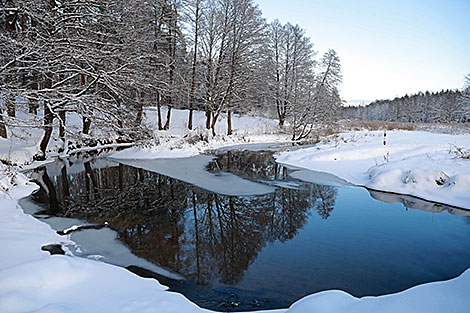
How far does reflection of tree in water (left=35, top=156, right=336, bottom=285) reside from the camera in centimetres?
407

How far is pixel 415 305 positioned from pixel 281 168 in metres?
9.06

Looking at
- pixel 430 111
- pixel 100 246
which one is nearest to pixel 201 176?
pixel 100 246

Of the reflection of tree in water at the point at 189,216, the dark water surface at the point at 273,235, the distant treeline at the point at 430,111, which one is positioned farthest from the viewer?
the distant treeline at the point at 430,111

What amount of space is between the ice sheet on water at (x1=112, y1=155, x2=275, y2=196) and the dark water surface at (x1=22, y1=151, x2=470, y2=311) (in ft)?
1.45

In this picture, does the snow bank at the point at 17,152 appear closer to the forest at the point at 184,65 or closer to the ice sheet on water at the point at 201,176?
the forest at the point at 184,65

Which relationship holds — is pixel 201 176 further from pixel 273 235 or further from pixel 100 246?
pixel 100 246

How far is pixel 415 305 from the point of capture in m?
2.28

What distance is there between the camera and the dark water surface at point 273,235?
3.44 metres

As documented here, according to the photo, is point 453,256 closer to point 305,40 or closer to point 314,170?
point 314,170

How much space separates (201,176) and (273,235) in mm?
5187

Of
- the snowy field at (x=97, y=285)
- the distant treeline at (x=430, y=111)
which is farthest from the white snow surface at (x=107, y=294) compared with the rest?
the distant treeline at (x=430, y=111)

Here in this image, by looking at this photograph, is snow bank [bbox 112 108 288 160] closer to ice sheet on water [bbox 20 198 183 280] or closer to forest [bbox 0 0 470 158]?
forest [bbox 0 0 470 158]

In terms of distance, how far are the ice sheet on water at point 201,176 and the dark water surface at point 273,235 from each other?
0.44 meters

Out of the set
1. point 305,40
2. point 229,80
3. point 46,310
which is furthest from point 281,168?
point 305,40
